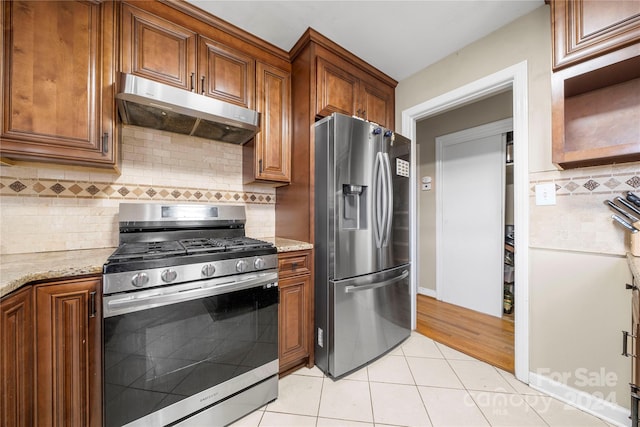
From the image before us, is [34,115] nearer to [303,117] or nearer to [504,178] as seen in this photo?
[303,117]

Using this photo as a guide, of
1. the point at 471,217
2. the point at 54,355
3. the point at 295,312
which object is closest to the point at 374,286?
the point at 295,312

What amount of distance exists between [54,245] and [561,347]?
3149mm

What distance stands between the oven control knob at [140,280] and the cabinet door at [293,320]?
0.77 meters

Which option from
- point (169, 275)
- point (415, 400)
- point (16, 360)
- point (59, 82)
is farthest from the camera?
point (415, 400)

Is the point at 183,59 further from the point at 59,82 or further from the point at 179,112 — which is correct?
the point at 59,82

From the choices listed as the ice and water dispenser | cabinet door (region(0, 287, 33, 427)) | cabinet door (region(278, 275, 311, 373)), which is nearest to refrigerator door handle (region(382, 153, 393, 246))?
the ice and water dispenser

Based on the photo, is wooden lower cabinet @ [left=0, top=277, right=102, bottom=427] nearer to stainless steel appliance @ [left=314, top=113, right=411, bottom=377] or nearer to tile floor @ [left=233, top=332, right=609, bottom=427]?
tile floor @ [left=233, top=332, right=609, bottom=427]

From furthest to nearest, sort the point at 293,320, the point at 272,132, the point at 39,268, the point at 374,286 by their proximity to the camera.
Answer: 1. the point at 272,132
2. the point at 374,286
3. the point at 293,320
4. the point at 39,268

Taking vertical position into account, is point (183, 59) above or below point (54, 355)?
above

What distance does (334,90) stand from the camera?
1977 millimetres

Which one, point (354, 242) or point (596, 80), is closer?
point (596, 80)

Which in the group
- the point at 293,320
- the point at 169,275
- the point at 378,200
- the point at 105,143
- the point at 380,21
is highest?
the point at 380,21

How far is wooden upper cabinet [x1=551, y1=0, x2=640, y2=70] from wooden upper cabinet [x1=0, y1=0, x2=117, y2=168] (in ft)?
8.18

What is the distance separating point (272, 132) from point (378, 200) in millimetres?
1008
